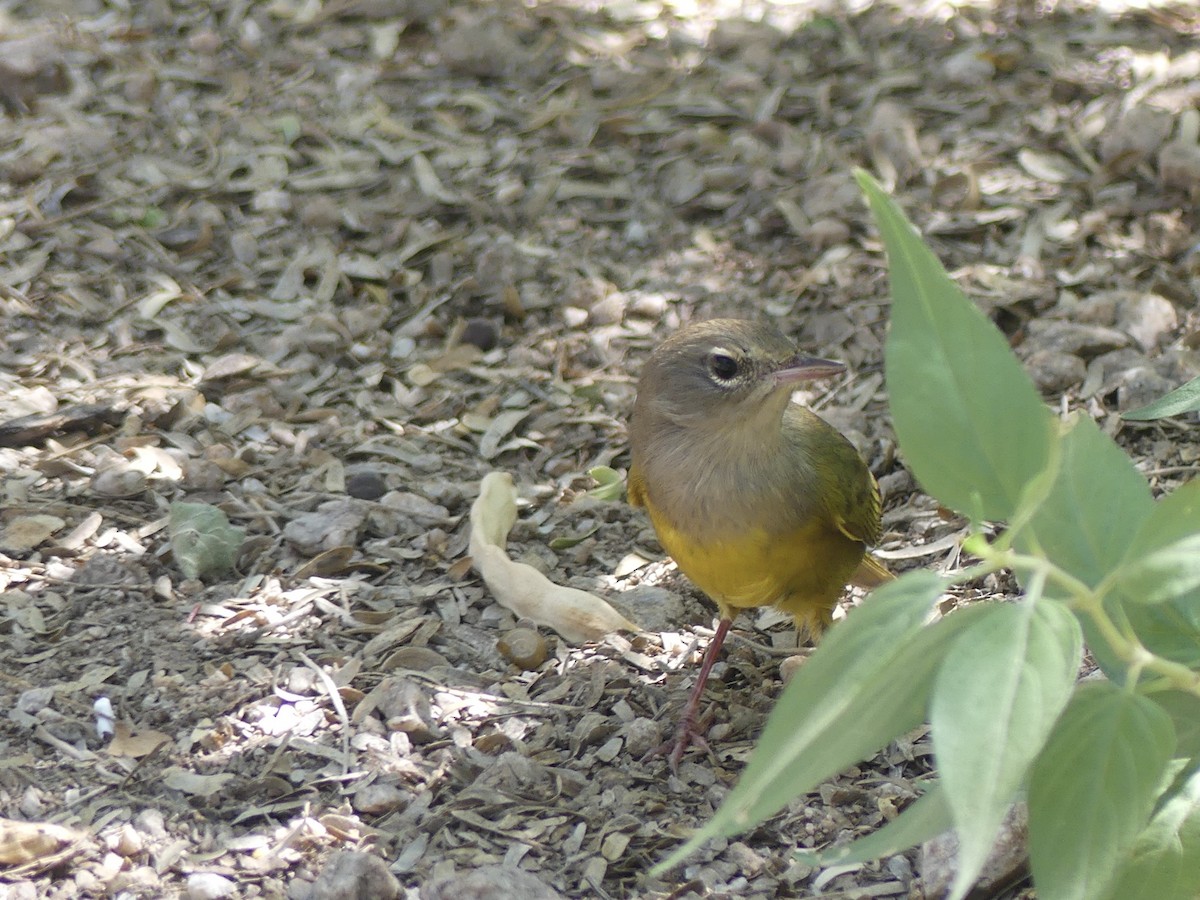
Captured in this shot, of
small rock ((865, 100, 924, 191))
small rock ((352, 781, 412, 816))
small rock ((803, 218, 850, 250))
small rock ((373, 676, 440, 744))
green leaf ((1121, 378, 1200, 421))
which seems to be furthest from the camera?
small rock ((865, 100, 924, 191))


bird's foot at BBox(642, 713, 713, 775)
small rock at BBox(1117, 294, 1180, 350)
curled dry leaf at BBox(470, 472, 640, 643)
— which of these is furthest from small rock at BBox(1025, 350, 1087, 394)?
bird's foot at BBox(642, 713, 713, 775)

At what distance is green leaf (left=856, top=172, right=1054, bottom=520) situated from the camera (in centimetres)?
188

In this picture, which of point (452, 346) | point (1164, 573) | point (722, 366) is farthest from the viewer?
point (452, 346)

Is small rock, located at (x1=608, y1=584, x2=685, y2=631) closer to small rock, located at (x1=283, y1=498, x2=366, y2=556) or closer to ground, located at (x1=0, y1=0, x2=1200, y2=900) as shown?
ground, located at (x1=0, y1=0, x2=1200, y2=900)

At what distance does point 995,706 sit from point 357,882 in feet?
6.61

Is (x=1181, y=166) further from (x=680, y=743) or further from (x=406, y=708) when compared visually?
(x=406, y=708)

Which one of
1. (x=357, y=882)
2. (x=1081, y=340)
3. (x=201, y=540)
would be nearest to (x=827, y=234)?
(x=1081, y=340)

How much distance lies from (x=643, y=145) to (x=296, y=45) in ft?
6.54

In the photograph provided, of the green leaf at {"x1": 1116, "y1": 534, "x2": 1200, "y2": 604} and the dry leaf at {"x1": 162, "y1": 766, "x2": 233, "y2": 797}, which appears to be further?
the dry leaf at {"x1": 162, "y1": 766, "x2": 233, "y2": 797}

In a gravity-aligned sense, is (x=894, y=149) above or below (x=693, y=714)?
above

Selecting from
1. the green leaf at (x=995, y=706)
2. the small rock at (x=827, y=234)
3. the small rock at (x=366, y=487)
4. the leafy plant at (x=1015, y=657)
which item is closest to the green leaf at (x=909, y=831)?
the leafy plant at (x=1015, y=657)

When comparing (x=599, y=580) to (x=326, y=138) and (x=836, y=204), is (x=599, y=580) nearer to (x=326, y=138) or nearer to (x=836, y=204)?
(x=836, y=204)

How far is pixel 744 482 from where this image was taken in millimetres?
4078

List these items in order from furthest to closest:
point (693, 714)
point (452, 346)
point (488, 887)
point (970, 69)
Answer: point (970, 69), point (452, 346), point (693, 714), point (488, 887)
